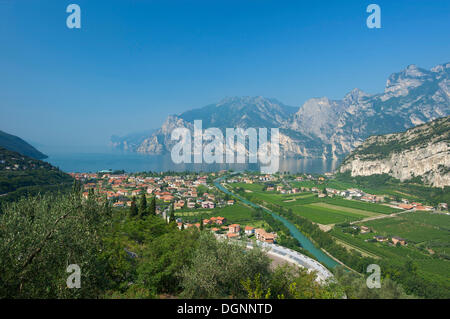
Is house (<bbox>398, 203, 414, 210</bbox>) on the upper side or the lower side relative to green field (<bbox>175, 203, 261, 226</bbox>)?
upper

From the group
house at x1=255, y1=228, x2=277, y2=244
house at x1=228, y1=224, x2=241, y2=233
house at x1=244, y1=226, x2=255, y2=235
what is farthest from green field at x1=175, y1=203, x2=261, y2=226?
house at x1=255, y1=228, x2=277, y2=244

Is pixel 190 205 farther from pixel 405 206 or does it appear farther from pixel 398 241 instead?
pixel 405 206

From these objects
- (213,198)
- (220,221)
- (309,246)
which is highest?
(213,198)

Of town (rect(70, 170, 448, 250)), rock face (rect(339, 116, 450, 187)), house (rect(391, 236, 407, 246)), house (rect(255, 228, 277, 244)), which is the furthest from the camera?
rock face (rect(339, 116, 450, 187))

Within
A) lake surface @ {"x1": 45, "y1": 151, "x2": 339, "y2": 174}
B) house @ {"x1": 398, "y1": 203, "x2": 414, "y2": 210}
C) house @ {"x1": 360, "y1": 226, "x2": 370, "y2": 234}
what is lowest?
house @ {"x1": 360, "y1": 226, "x2": 370, "y2": 234}

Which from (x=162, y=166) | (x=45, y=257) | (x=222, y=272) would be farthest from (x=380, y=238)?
(x=162, y=166)

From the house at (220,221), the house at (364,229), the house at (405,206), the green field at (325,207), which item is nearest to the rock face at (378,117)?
the green field at (325,207)

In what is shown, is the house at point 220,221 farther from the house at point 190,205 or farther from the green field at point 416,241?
the green field at point 416,241

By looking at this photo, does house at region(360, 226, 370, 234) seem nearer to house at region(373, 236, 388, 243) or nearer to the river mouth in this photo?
house at region(373, 236, 388, 243)
